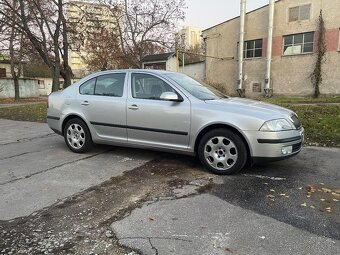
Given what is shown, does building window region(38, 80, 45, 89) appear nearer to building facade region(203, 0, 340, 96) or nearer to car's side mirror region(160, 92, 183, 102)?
building facade region(203, 0, 340, 96)

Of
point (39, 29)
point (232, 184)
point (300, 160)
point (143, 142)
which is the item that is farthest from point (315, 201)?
point (39, 29)

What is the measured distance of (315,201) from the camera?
3924mm

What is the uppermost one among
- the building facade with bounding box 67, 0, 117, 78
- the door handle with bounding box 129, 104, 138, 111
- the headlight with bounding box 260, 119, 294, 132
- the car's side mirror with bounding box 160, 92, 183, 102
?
the building facade with bounding box 67, 0, 117, 78

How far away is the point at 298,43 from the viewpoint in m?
25.0

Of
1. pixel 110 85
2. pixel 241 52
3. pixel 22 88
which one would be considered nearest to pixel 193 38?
pixel 241 52

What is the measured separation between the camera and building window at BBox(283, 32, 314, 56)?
24.2 metres

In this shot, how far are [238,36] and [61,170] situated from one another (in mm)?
25741

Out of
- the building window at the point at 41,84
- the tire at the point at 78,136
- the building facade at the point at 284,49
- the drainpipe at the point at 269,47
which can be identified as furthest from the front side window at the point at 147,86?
the building window at the point at 41,84

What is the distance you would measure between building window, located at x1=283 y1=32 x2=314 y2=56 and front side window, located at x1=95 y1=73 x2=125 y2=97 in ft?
71.5

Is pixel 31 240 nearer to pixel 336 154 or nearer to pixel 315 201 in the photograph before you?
pixel 315 201

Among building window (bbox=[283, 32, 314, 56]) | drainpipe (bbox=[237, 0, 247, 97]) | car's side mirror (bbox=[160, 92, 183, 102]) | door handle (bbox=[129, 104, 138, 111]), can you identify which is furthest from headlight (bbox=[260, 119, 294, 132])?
drainpipe (bbox=[237, 0, 247, 97])

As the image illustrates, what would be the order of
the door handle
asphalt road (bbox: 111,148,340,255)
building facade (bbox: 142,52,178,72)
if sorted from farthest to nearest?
building facade (bbox: 142,52,178,72) < the door handle < asphalt road (bbox: 111,148,340,255)

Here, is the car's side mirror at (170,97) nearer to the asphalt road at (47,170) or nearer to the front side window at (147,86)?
the front side window at (147,86)

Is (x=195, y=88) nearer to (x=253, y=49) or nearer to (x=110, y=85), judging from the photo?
(x=110, y=85)
